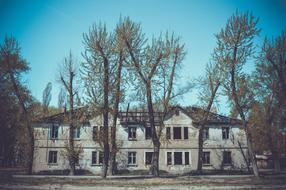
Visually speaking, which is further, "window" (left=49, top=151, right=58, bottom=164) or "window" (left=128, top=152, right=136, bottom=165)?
"window" (left=128, top=152, right=136, bottom=165)

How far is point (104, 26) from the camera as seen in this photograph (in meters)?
18.9

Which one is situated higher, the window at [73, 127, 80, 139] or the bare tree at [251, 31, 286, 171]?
the bare tree at [251, 31, 286, 171]

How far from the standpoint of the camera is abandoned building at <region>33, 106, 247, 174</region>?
2834 centimetres

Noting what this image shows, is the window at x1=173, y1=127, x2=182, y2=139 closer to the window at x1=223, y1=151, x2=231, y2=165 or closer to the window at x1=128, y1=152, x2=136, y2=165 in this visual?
the window at x1=128, y1=152, x2=136, y2=165

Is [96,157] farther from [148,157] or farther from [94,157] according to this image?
[148,157]

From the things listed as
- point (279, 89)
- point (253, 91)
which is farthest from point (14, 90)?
point (279, 89)

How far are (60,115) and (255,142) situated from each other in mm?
29963

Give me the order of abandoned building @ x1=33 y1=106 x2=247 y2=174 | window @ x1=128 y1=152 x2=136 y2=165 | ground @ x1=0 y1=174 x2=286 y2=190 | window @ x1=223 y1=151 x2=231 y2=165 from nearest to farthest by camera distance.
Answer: ground @ x1=0 y1=174 x2=286 y2=190 < abandoned building @ x1=33 y1=106 x2=247 y2=174 < window @ x1=128 y1=152 x2=136 y2=165 < window @ x1=223 y1=151 x2=231 y2=165

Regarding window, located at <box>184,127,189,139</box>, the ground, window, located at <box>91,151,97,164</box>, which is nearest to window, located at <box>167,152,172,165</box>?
window, located at <box>184,127,189,139</box>

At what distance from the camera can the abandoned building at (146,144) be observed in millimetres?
28344

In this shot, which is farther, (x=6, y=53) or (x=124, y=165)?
(x=124, y=165)

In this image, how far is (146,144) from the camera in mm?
29297

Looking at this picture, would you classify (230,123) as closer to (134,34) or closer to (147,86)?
(147,86)

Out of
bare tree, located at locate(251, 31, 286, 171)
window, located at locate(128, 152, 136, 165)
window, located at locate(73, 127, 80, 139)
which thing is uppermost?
bare tree, located at locate(251, 31, 286, 171)
